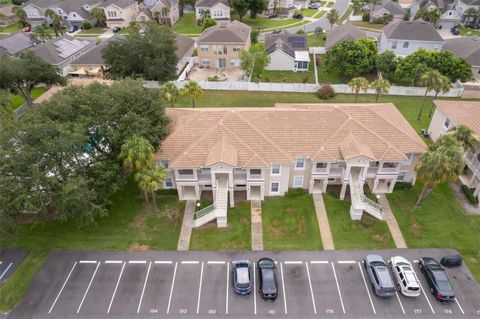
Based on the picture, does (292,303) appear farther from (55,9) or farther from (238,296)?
(55,9)

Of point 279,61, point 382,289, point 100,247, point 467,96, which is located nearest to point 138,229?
point 100,247

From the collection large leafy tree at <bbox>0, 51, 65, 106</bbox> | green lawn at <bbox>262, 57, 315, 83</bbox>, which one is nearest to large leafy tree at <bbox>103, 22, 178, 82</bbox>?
large leafy tree at <bbox>0, 51, 65, 106</bbox>

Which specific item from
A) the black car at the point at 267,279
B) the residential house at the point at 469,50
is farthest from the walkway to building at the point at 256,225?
the residential house at the point at 469,50

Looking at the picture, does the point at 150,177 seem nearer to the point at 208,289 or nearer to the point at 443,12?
the point at 208,289

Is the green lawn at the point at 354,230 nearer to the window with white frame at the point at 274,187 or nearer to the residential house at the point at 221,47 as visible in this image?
the window with white frame at the point at 274,187

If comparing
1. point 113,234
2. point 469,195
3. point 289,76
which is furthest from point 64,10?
point 469,195

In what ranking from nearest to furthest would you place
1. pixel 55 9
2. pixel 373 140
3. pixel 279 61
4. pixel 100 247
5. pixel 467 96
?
pixel 100 247 < pixel 373 140 < pixel 467 96 < pixel 279 61 < pixel 55 9
